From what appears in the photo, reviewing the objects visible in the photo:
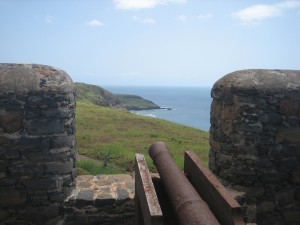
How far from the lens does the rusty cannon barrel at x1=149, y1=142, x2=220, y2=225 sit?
2.71m

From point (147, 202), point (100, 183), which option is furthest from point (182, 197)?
point (100, 183)

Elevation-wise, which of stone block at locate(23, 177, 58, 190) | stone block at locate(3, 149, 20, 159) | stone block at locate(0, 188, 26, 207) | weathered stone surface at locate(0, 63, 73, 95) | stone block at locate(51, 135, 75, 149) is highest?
weathered stone surface at locate(0, 63, 73, 95)

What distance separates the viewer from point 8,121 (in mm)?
4758

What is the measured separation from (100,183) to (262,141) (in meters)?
2.85

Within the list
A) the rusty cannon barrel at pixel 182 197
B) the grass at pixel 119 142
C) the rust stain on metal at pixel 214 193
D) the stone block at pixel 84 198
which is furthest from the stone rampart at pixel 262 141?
the grass at pixel 119 142

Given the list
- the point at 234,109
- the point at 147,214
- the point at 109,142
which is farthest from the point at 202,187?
the point at 109,142

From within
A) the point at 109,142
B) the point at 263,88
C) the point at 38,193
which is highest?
the point at 263,88

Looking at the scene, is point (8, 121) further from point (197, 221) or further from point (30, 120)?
point (197, 221)

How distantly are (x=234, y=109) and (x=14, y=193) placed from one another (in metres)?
3.57

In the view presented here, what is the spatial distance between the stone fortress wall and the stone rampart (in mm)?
15

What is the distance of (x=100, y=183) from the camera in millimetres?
5945

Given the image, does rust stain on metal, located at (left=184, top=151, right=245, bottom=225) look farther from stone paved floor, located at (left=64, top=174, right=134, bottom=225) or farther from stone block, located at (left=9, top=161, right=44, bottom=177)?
stone block, located at (left=9, top=161, right=44, bottom=177)

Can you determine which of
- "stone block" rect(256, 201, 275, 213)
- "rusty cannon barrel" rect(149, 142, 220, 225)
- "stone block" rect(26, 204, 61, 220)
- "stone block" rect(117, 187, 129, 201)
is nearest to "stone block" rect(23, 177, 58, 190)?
"stone block" rect(26, 204, 61, 220)

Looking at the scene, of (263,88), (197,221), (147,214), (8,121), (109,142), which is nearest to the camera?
(197,221)
